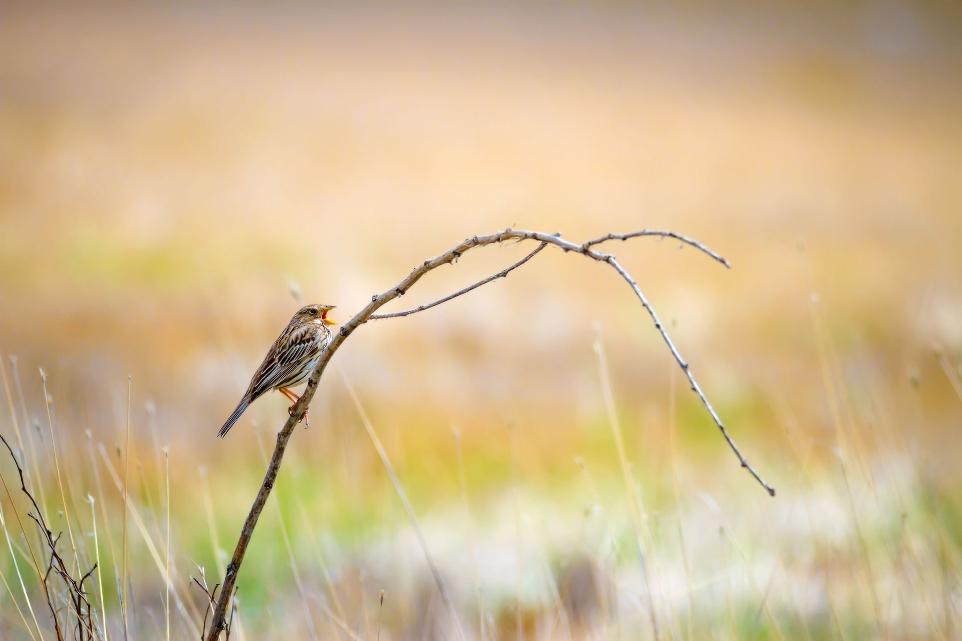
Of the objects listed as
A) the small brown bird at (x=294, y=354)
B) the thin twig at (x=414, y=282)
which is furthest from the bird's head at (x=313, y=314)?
the thin twig at (x=414, y=282)

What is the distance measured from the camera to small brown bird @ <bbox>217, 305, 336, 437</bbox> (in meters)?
1.29

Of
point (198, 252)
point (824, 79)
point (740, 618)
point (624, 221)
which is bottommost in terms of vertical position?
point (740, 618)

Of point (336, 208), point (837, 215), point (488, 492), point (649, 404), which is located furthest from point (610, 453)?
point (837, 215)

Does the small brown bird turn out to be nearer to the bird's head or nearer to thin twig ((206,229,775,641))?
the bird's head

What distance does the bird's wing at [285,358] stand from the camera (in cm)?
130

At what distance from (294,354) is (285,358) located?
2cm

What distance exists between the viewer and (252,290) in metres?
4.35

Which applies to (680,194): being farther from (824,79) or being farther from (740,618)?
(740,618)

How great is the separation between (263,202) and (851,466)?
3618 mm

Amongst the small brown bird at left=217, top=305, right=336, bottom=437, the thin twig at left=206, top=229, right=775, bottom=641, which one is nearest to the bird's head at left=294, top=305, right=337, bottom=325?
the small brown bird at left=217, top=305, right=336, bottom=437

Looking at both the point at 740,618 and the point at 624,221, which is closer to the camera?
the point at 740,618

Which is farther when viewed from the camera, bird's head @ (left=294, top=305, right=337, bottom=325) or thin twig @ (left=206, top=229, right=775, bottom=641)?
bird's head @ (left=294, top=305, right=337, bottom=325)

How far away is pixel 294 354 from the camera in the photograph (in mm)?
1323

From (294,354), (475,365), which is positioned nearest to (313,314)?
(294,354)
